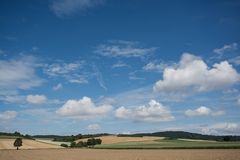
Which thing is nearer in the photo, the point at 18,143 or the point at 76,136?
the point at 18,143

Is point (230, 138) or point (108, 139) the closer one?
point (230, 138)

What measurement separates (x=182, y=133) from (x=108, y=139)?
5832cm

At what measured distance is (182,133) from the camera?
192m

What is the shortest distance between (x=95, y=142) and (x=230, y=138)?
53952mm

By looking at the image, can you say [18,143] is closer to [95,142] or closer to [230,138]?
[95,142]

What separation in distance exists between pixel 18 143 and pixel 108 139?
1627 inches

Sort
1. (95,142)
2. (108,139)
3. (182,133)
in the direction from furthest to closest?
(182,133) < (108,139) < (95,142)

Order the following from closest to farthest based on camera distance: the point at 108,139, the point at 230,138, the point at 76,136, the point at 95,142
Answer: the point at 230,138 → the point at 95,142 → the point at 108,139 → the point at 76,136

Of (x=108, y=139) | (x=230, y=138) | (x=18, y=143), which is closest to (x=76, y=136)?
(x=108, y=139)

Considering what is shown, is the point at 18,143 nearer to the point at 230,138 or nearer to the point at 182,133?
the point at 230,138

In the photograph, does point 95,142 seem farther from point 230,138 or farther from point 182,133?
point 182,133

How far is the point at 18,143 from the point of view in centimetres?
12638

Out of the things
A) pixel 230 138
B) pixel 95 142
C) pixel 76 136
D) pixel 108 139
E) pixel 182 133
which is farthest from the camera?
pixel 182 133

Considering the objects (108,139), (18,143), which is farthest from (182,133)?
(18,143)
